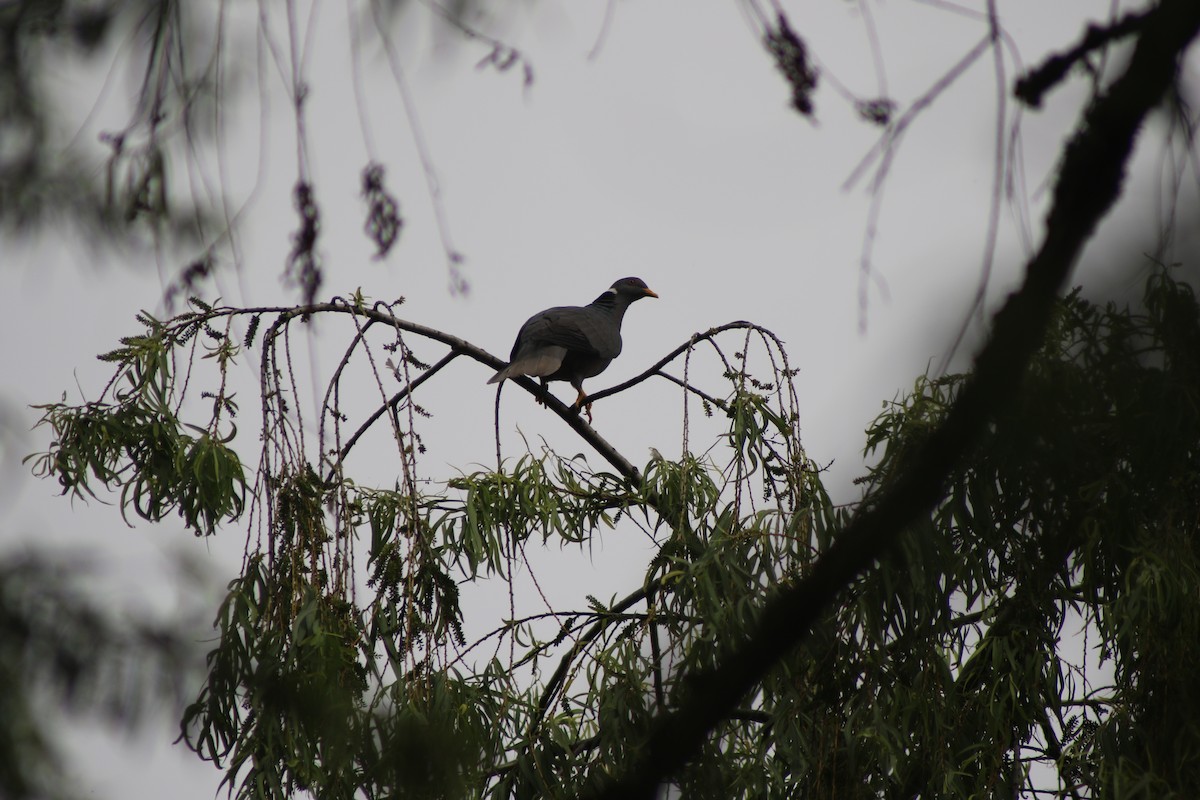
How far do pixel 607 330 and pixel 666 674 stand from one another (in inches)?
136

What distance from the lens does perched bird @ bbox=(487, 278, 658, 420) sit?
5.12m

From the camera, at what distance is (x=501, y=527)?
3404 millimetres

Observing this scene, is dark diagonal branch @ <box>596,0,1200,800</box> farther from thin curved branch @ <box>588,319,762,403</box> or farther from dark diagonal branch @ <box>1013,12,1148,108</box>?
thin curved branch @ <box>588,319,762,403</box>

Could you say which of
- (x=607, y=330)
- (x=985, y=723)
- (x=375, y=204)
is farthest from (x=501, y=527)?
(x=607, y=330)

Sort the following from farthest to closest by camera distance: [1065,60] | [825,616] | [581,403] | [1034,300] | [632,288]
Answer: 1. [632,288]
2. [581,403]
3. [825,616]
4. [1065,60]
5. [1034,300]

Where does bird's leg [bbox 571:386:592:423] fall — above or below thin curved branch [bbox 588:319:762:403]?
above

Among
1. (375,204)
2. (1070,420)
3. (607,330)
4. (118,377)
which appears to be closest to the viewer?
(375,204)

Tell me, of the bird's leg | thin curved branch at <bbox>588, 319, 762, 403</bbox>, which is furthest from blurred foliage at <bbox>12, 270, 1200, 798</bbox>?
the bird's leg

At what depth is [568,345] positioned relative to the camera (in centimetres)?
547

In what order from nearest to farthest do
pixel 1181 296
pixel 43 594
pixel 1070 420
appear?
pixel 43 594 → pixel 1070 420 → pixel 1181 296

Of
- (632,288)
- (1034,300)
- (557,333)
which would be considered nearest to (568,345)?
(557,333)

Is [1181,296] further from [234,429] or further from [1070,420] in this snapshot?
[234,429]

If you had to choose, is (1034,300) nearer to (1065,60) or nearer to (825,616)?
(1065,60)

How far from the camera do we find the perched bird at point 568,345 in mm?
5125
